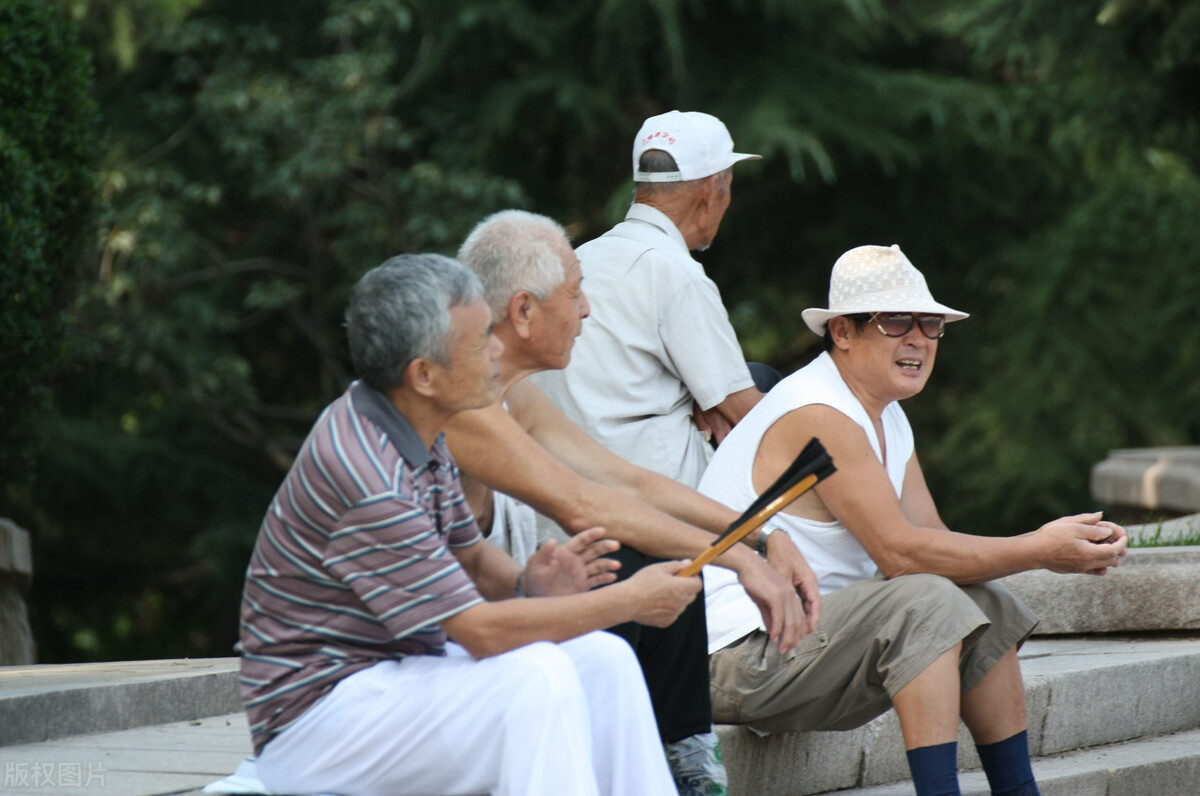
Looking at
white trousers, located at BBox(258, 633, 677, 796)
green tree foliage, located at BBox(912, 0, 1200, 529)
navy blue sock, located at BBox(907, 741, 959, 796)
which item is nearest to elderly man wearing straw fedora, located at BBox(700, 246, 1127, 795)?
Result: navy blue sock, located at BBox(907, 741, 959, 796)

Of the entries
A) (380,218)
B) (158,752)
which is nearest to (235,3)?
(380,218)

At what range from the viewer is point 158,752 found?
11.8 feet

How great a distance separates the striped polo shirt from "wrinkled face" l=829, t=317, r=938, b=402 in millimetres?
1348

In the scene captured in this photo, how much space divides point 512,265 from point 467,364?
59 centimetres

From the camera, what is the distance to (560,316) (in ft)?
10.4

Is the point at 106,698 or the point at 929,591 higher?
the point at 929,591

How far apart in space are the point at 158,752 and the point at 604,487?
129 cm

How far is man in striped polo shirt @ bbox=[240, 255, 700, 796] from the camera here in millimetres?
2443

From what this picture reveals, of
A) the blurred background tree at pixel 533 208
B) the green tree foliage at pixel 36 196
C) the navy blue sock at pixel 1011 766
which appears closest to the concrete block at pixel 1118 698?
the navy blue sock at pixel 1011 766

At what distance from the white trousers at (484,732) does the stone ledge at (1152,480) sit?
21.3ft

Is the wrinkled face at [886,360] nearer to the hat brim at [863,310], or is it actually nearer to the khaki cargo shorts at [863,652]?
the hat brim at [863,310]

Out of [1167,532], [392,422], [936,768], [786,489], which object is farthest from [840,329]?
[1167,532]

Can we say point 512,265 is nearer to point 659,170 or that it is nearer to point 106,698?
point 659,170

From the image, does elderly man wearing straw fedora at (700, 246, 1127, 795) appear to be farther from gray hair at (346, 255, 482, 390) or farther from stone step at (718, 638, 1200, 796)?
gray hair at (346, 255, 482, 390)
